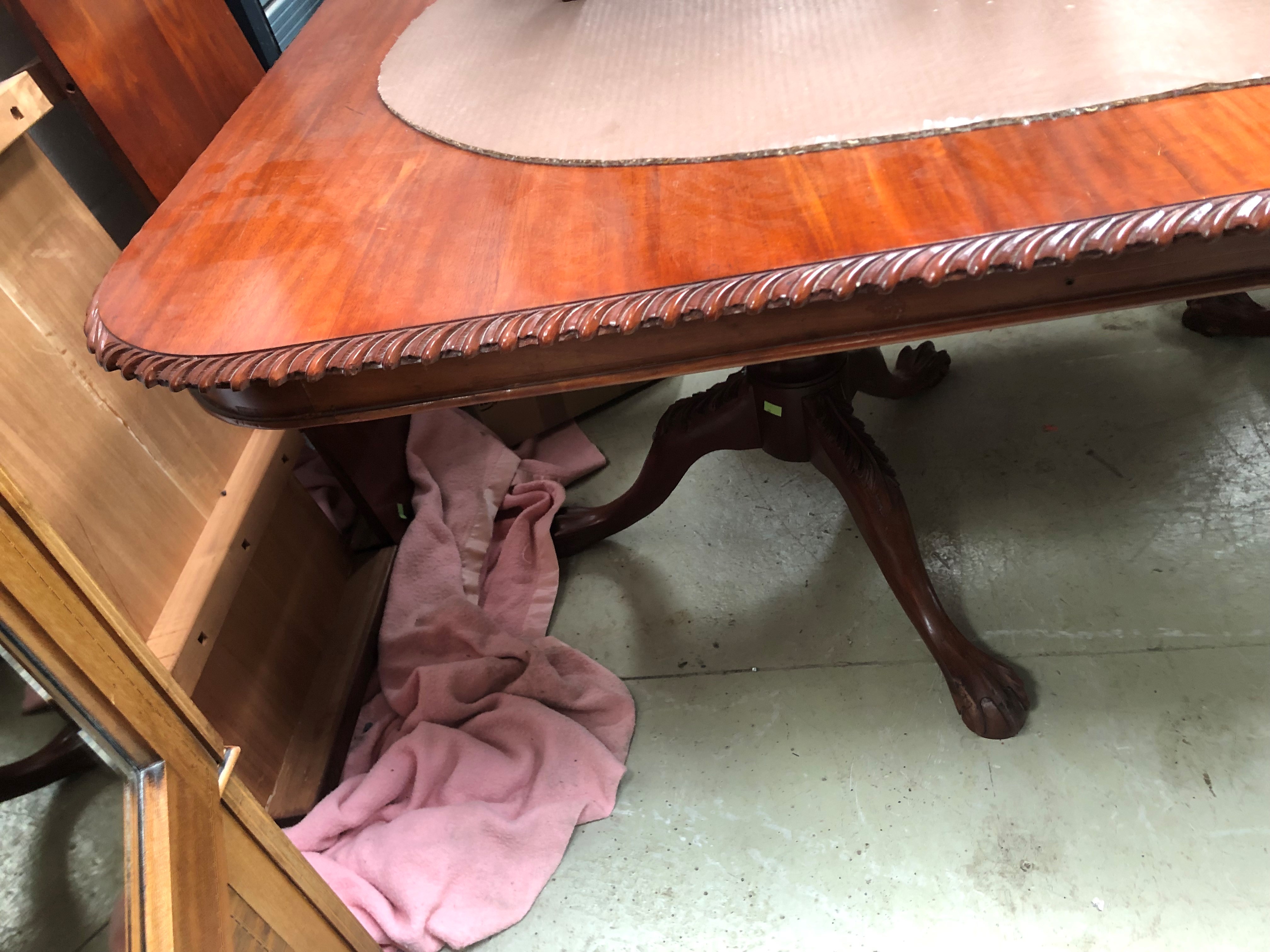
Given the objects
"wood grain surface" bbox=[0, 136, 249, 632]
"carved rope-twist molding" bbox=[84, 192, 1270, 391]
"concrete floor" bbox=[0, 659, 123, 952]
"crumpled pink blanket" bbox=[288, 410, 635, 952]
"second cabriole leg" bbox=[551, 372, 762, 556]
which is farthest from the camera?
"second cabriole leg" bbox=[551, 372, 762, 556]

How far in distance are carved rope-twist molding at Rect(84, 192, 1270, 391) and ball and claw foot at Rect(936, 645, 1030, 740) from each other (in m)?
0.67

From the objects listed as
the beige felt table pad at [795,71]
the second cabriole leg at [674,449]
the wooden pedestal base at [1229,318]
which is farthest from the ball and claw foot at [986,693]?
the wooden pedestal base at [1229,318]

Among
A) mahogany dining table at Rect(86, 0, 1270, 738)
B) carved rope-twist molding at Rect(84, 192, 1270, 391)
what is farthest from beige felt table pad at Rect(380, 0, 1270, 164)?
carved rope-twist molding at Rect(84, 192, 1270, 391)

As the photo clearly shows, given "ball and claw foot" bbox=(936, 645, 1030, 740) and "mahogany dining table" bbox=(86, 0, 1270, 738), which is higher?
"mahogany dining table" bbox=(86, 0, 1270, 738)

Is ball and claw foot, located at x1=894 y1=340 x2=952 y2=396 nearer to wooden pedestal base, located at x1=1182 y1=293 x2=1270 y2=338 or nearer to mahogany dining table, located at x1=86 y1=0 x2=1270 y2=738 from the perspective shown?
wooden pedestal base, located at x1=1182 y1=293 x2=1270 y2=338

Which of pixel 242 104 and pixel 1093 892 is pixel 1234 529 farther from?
pixel 242 104

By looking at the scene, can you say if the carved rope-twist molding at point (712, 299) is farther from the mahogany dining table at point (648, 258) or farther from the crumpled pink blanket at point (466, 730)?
the crumpled pink blanket at point (466, 730)

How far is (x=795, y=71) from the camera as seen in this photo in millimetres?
806

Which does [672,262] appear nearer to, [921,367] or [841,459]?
[841,459]

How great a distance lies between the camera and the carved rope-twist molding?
0.55m

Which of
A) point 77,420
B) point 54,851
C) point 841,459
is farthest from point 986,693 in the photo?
point 77,420

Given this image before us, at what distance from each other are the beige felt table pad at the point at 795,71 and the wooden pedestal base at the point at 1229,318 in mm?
1010

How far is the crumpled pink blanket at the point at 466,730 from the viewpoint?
105cm

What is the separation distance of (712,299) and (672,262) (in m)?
0.06
